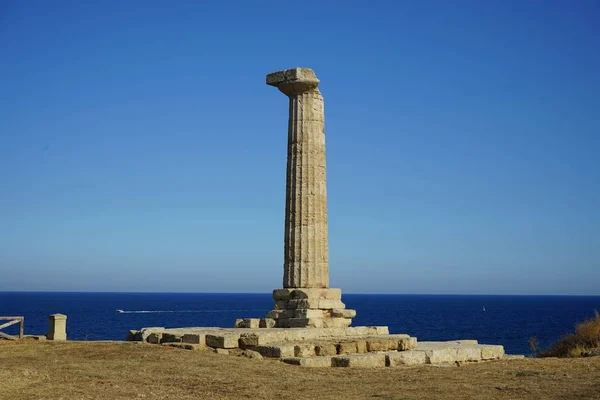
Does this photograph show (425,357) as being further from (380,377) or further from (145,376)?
(145,376)

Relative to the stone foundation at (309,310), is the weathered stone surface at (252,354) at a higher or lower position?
lower

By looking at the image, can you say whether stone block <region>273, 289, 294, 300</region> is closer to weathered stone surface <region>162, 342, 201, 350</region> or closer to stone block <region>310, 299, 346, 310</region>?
stone block <region>310, 299, 346, 310</region>

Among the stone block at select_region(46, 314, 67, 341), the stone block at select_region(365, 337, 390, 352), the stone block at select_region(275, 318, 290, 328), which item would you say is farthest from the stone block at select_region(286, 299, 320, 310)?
the stone block at select_region(46, 314, 67, 341)

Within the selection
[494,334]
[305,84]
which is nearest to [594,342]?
[305,84]

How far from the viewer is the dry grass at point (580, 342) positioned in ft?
72.8

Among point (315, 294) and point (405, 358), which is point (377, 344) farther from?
point (315, 294)

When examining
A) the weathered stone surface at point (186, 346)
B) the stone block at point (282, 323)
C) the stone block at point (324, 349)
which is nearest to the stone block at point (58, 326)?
the stone block at point (282, 323)

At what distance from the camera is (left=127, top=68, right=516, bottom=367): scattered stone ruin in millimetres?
16938

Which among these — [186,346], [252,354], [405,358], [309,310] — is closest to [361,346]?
[405,358]

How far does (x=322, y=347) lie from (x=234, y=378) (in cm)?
370

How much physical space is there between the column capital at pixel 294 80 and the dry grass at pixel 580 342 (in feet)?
32.0

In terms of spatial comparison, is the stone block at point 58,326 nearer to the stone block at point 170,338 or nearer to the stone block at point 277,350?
the stone block at point 170,338

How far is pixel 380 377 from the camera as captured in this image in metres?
14.5

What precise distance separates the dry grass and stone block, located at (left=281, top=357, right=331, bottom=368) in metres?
8.41
